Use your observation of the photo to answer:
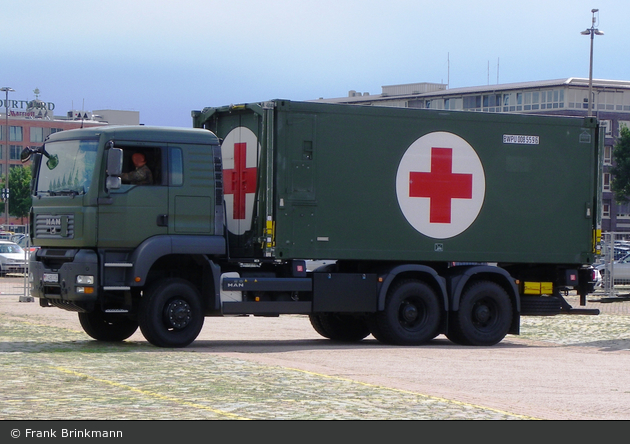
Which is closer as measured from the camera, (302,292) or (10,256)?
(302,292)

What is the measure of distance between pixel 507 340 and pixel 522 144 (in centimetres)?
397

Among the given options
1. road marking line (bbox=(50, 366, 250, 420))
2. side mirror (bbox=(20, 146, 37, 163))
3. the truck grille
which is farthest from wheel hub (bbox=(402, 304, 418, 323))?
road marking line (bbox=(50, 366, 250, 420))

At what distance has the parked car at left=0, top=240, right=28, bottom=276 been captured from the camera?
47928 mm

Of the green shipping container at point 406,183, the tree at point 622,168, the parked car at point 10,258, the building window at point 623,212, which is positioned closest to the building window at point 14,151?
the building window at point 623,212

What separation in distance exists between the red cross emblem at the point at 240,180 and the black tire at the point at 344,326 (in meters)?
2.76

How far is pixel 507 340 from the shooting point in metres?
20.8

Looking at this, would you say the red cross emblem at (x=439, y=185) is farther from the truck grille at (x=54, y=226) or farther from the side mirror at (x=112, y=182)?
the truck grille at (x=54, y=226)

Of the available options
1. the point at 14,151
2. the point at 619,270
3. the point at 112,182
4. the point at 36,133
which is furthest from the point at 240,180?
the point at 36,133

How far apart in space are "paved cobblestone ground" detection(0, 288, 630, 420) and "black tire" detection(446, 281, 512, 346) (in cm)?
334

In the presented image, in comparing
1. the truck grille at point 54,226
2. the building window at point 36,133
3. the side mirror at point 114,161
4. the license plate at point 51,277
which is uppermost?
the building window at point 36,133

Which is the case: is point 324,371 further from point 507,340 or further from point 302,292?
point 507,340

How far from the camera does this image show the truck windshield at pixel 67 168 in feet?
53.4
